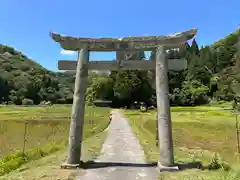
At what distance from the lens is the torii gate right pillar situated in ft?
31.7

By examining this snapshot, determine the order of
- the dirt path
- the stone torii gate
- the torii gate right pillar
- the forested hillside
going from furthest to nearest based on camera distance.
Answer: the forested hillside < the stone torii gate < the torii gate right pillar < the dirt path

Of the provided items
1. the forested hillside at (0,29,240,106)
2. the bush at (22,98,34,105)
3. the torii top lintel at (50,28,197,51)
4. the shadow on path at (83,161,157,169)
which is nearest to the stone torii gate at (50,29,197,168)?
the torii top lintel at (50,28,197,51)

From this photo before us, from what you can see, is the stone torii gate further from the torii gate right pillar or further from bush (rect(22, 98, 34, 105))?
bush (rect(22, 98, 34, 105))

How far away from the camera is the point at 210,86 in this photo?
277ft

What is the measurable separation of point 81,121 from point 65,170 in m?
1.70

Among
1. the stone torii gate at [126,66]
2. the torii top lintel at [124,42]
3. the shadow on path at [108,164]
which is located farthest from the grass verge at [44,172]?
the torii top lintel at [124,42]

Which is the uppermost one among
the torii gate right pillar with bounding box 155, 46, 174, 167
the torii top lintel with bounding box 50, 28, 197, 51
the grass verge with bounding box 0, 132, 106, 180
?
the torii top lintel with bounding box 50, 28, 197, 51

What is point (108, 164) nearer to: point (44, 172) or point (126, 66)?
point (44, 172)

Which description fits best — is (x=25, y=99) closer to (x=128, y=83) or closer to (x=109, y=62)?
(x=128, y=83)

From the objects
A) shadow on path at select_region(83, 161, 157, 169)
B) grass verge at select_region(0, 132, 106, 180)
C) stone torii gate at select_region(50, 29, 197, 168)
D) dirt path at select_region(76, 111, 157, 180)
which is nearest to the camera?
grass verge at select_region(0, 132, 106, 180)

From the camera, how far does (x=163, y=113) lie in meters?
9.88

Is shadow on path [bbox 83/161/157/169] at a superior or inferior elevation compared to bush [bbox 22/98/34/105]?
inferior

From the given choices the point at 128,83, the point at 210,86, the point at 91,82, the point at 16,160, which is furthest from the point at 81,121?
the point at 210,86

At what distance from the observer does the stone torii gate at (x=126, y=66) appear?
982cm
